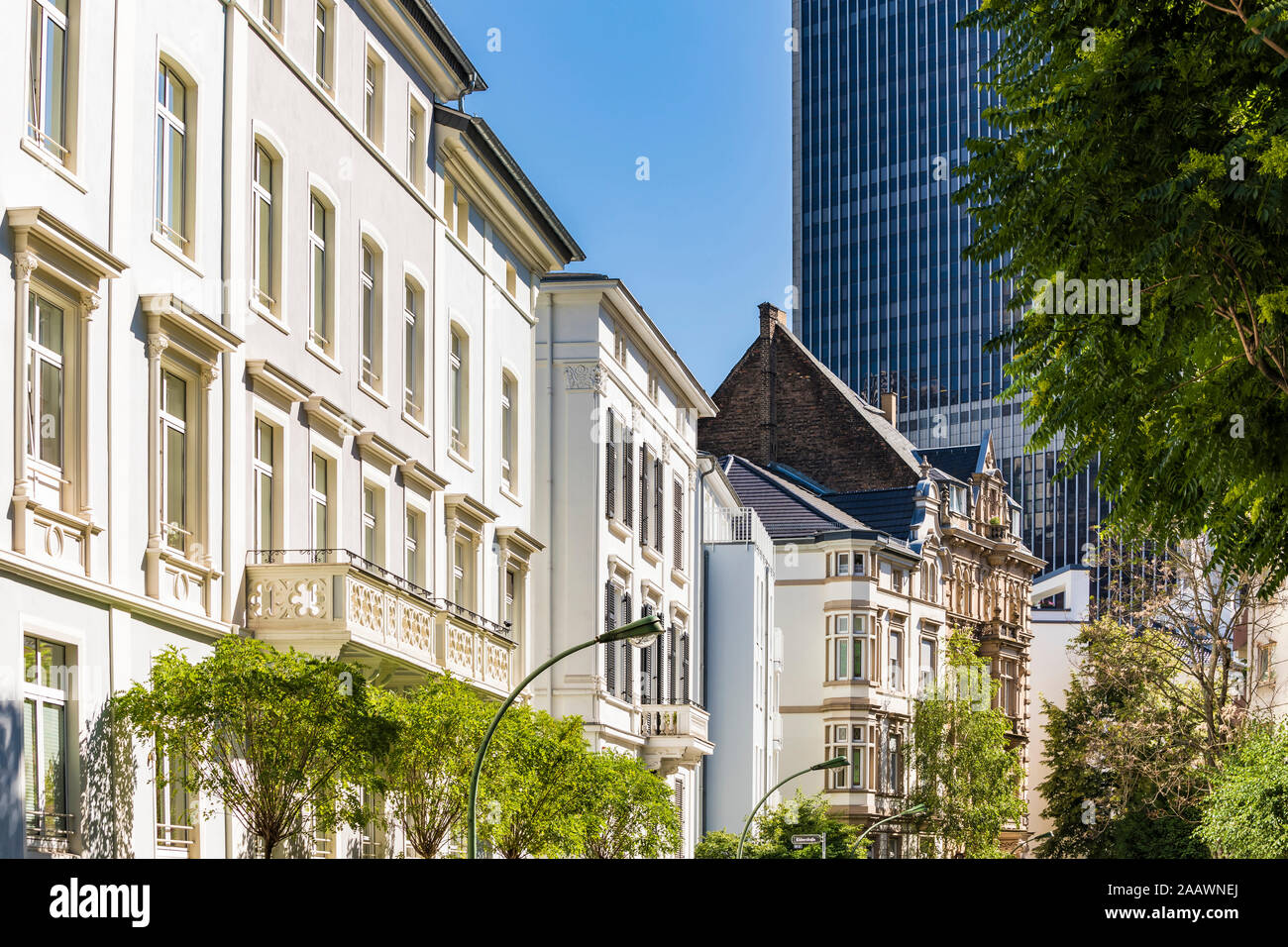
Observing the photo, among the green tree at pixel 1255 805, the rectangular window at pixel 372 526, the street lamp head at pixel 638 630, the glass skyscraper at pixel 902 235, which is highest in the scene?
the glass skyscraper at pixel 902 235

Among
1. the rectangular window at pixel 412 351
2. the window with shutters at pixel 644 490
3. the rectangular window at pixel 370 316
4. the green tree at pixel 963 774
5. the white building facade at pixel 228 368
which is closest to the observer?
the white building facade at pixel 228 368

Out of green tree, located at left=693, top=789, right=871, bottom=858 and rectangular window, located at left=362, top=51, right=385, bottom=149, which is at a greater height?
rectangular window, located at left=362, top=51, right=385, bottom=149

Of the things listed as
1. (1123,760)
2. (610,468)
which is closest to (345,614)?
(610,468)

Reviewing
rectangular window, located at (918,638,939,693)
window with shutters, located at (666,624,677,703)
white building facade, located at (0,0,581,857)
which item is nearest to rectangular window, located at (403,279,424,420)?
white building facade, located at (0,0,581,857)

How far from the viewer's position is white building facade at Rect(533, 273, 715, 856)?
135 ft

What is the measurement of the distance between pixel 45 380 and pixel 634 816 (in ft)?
56.7

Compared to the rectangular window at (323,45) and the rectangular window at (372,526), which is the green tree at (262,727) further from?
the rectangular window at (323,45)

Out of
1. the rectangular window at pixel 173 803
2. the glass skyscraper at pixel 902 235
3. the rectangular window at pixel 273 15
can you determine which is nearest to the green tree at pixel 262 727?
the rectangular window at pixel 173 803

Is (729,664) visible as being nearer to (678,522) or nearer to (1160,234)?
(678,522)

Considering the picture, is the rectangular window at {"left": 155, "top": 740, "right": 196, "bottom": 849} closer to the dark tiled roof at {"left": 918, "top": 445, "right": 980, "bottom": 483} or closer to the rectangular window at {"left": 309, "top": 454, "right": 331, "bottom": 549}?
the rectangular window at {"left": 309, "top": 454, "right": 331, "bottom": 549}

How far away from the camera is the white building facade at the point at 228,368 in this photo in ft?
58.5

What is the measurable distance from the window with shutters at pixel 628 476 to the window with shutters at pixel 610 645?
2.17 m

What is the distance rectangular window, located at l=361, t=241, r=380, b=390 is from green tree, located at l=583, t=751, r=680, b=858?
7161mm
